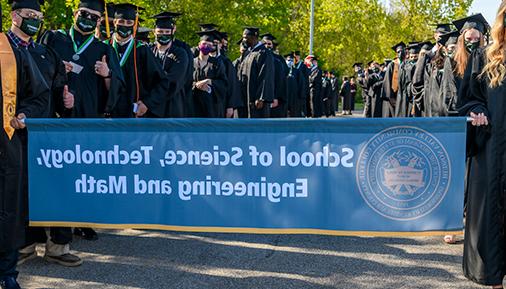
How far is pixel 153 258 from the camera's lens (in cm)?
545

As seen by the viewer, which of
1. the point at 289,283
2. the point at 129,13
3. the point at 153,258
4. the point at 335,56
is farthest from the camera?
the point at 335,56

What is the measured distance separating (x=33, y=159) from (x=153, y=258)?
62.3 inches

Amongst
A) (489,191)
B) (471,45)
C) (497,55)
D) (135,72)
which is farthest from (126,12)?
(489,191)

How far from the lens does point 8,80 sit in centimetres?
425

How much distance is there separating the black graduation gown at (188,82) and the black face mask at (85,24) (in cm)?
218

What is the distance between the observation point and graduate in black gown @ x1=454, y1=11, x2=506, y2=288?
399cm

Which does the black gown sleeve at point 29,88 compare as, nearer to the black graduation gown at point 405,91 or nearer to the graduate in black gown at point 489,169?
the graduate in black gown at point 489,169

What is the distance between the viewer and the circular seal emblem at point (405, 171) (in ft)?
13.1

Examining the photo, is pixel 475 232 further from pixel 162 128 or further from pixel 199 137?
pixel 162 128

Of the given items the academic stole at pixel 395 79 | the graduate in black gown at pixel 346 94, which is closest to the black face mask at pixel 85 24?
the academic stole at pixel 395 79

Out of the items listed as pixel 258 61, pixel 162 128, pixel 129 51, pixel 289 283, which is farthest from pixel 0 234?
pixel 258 61

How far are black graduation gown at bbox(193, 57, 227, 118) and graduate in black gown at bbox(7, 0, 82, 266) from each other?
3.82 m

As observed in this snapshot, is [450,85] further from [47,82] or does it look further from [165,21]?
[47,82]

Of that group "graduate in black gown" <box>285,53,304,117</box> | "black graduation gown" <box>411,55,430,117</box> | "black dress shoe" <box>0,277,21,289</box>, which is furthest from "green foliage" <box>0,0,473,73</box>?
"black dress shoe" <box>0,277,21,289</box>
